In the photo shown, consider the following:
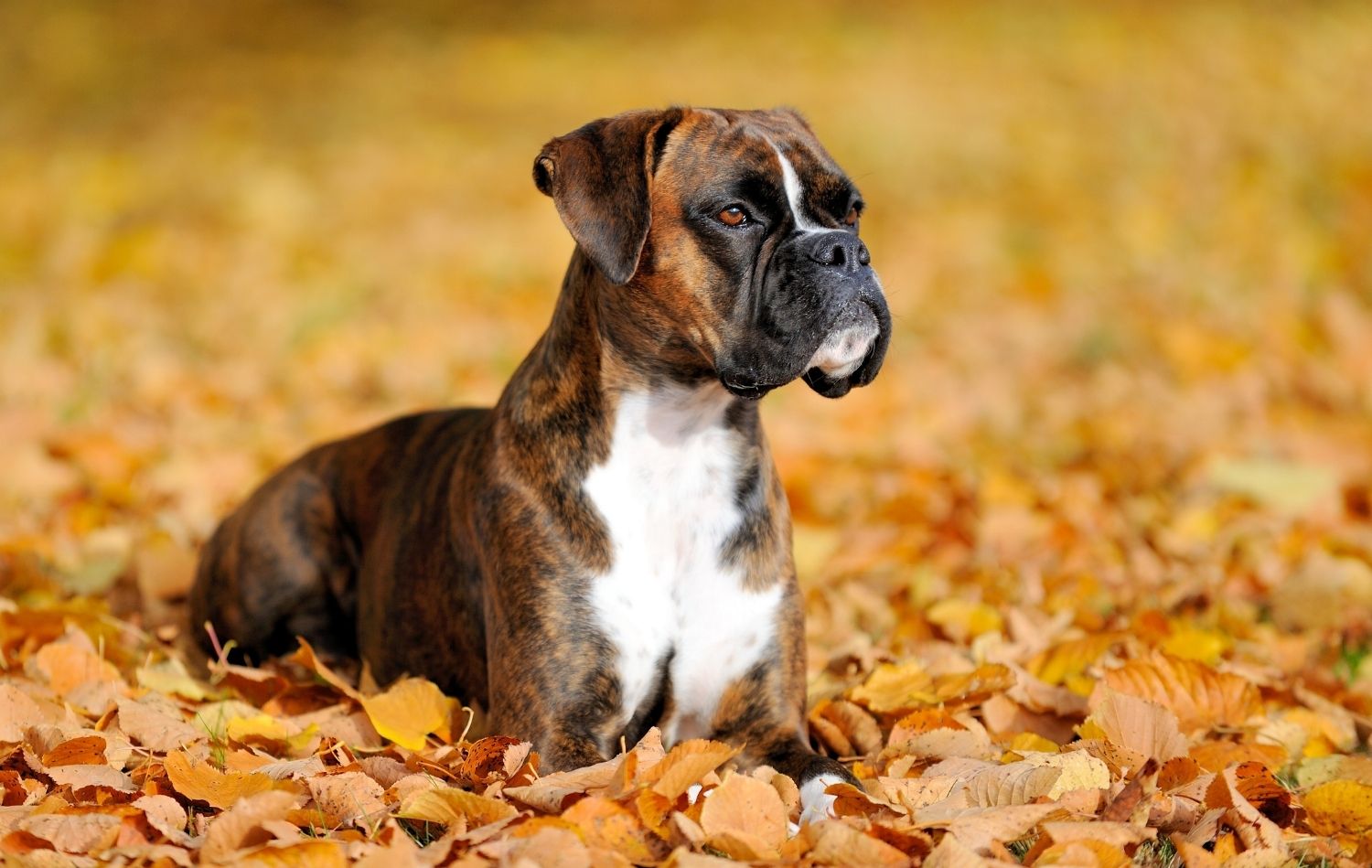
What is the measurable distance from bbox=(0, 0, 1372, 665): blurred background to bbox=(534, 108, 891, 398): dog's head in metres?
1.40

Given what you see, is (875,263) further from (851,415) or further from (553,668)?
(553,668)

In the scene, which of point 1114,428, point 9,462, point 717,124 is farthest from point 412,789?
point 1114,428

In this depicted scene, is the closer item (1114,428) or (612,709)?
(612,709)

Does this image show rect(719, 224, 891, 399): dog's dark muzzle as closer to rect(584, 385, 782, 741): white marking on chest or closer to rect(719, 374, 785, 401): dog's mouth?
rect(719, 374, 785, 401): dog's mouth

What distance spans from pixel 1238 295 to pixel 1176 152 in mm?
3239

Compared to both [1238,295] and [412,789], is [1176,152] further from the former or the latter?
[412,789]

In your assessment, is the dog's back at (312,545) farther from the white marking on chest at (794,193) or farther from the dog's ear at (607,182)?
the white marking on chest at (794,193)

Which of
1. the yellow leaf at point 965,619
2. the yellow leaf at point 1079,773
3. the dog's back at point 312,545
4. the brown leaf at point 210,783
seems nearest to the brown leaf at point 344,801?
the brown leaf at point 210,783

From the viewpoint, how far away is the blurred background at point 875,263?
5930mm

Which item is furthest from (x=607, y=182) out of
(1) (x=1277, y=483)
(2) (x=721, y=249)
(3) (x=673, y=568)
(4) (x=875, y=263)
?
(4) (x=875, y=263)

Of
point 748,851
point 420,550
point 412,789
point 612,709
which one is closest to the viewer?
point 748,851

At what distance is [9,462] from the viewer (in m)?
6.36

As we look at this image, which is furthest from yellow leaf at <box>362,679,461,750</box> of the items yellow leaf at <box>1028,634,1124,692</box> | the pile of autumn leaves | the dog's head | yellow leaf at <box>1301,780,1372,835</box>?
yellow leaf at <box>1301,780,1372,835</box>

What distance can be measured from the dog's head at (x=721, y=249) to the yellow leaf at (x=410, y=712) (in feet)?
3.44
